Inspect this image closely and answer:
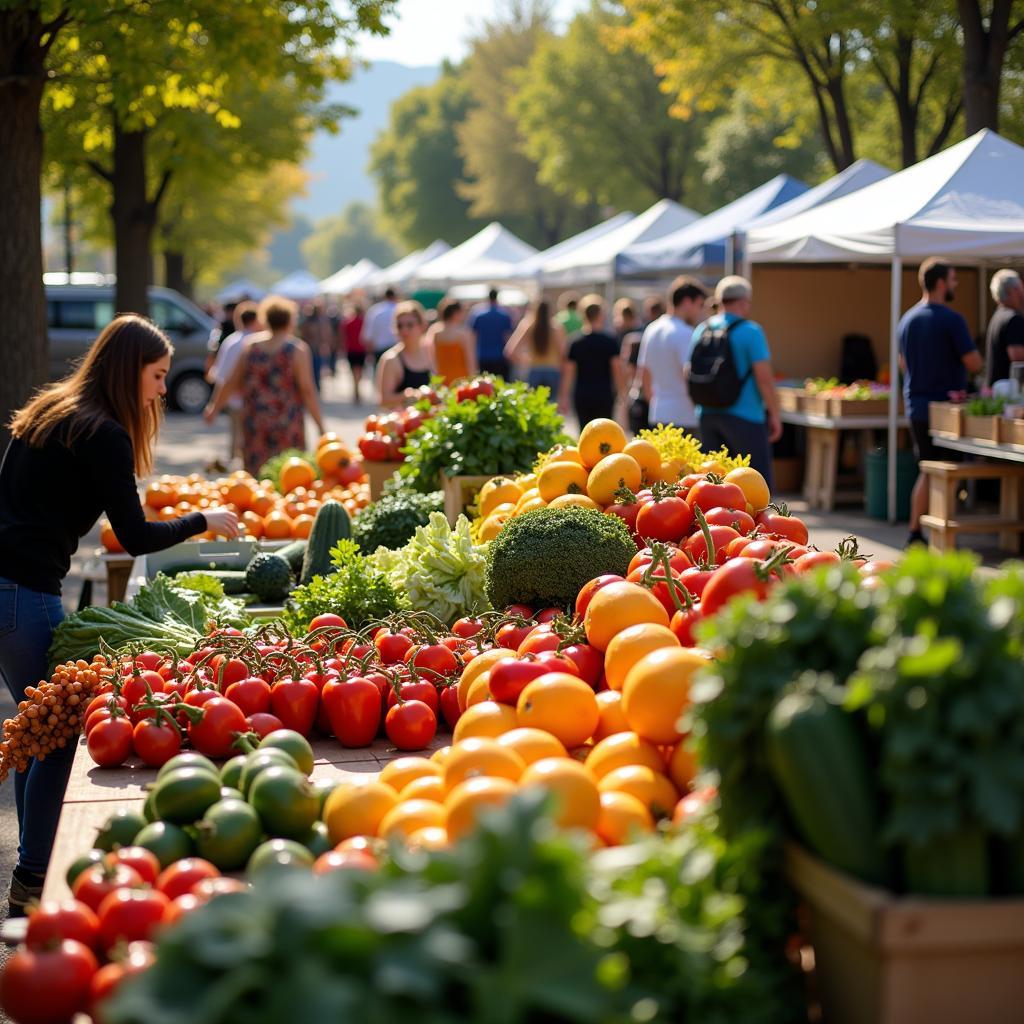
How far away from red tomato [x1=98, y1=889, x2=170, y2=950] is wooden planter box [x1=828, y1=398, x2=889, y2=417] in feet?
38.7

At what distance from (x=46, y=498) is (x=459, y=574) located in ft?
4.69

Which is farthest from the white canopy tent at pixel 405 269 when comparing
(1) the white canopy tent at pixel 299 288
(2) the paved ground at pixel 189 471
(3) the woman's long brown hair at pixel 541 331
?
(3) the woman's long brown hair at pixel 541 331

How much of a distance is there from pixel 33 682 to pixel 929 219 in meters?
9.04

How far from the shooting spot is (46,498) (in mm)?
4230

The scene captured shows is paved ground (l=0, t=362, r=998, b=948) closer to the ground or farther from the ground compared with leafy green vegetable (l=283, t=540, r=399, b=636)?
closer to the ground

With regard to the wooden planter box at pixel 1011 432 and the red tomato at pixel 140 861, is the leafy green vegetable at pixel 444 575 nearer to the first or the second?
the red tomato at pixel 140 861

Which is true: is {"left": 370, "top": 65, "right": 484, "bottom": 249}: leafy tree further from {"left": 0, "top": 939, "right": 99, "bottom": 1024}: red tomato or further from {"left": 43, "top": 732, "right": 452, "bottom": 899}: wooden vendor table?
{"left": 0, "top": 939, "right": 99, "bottom": 1024}: red tomato

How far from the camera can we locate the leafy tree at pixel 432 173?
6962cm

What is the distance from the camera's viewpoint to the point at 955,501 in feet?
34.9

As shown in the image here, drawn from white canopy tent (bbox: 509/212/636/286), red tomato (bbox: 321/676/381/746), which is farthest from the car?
red tomato (bbox: 321/676/381/746)

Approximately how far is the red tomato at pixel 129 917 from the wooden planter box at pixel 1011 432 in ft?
28.5

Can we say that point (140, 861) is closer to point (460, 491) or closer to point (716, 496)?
point (716, 496)

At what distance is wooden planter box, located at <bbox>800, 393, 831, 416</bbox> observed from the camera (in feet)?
44.2

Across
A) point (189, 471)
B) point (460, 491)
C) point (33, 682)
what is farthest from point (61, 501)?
point (189, 471)
